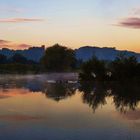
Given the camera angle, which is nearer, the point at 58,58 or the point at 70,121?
the point at 70,121

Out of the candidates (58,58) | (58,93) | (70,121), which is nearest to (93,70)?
(58,93)

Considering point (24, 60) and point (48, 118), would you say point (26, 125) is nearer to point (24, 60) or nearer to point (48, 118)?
point (48, 118)

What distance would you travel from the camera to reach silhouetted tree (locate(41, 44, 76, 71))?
104 meters

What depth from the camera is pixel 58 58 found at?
103250mm

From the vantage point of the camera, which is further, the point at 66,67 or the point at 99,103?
the point at 66,67

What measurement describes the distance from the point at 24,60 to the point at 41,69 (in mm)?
52225

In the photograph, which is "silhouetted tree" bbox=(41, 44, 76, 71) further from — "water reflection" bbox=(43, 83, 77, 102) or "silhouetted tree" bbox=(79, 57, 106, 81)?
"water reflection" bbox=(43, 83, 77, 102)

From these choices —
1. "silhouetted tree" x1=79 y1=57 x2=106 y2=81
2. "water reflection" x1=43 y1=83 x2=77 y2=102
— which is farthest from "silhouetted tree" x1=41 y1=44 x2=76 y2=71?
"water reflection" x1=43 y1=83 x2=77 y2=102

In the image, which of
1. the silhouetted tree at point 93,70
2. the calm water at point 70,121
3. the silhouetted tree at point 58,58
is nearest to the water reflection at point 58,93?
the calm water at point 70,121

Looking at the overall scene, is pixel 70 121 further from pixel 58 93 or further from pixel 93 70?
pixel 93 70

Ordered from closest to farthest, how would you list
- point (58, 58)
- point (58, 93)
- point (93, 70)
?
point (58, 93) → point (93, 70) → point (58, 58)

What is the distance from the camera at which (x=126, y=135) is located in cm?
1413

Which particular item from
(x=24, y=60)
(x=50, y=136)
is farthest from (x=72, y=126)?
(x=24, y=60)

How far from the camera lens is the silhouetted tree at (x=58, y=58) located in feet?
340
